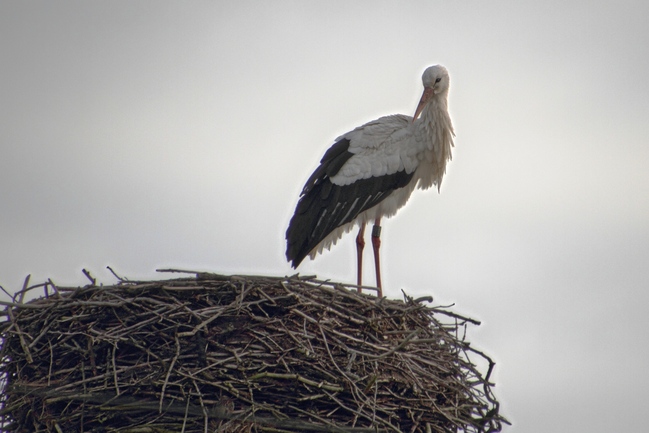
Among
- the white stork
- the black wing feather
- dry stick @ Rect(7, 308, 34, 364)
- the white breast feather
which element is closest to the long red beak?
the white stork

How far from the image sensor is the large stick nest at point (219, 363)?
5.33 m

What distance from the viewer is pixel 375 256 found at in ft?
26.7

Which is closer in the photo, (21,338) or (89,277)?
(21,338)

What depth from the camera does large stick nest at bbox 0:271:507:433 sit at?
5.33 meters

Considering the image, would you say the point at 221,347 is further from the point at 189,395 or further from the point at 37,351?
the point at 37,351

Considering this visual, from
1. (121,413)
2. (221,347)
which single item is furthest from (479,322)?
(121,413)

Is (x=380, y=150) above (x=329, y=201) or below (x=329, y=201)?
above

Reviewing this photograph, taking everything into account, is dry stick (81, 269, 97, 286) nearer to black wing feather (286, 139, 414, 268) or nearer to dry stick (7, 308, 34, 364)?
dry stick (7, 308, 34, 364)

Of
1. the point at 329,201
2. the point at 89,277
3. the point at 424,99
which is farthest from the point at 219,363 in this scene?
the point at 424,99

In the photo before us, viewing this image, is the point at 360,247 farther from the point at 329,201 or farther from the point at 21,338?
the point at 21,338

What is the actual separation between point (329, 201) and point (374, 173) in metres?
0.43

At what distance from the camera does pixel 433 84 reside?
27.5 ft

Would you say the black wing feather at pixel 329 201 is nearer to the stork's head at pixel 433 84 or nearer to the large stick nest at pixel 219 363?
the stork's head at pixel 433 84

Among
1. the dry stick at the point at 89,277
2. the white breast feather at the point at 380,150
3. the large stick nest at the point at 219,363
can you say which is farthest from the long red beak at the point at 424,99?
the dry stick at the point at 89,277
